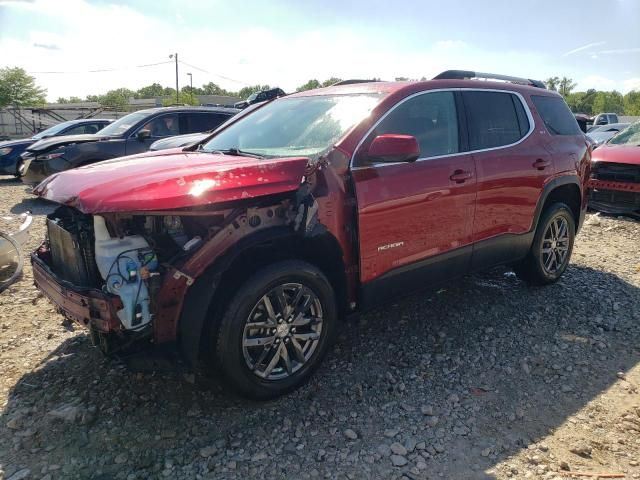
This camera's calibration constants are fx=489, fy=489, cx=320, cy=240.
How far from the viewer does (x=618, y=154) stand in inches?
306

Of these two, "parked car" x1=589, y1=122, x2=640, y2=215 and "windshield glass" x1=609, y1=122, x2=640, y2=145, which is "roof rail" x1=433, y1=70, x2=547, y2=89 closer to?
"parked car" x1=589, y1=122, x2=640, y2=215

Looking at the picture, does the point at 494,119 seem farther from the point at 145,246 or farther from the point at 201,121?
the point at 201,121

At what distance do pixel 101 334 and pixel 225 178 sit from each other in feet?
3.60

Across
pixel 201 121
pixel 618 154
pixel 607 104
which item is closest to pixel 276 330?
pixel 618 154

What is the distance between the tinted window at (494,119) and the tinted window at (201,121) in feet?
21.0

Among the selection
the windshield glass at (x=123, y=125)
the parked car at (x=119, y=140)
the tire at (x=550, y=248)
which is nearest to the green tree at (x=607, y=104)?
the parked car at (x=119, y=140)

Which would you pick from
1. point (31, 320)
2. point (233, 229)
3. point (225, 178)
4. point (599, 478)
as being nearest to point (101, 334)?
point (233, 229)

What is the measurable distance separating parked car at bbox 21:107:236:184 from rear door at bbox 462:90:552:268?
253 inches

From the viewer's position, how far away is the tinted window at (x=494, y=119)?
3.95 meters

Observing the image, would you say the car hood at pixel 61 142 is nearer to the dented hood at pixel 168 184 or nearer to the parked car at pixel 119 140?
the parked car at pixel 119 140

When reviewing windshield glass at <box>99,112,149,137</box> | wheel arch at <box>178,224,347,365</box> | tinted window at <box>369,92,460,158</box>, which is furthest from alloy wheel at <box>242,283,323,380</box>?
windshield glass at <box>99,112,149,137</box>

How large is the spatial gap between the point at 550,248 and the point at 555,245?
3.4 inches

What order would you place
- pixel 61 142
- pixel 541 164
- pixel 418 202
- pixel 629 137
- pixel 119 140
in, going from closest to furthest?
1. pixel 418 202
2. pixel 541 164
3. pixel 629 137
4. pixel 119 140
5. pixel 61 142

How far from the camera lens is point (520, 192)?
4258 millimetres
